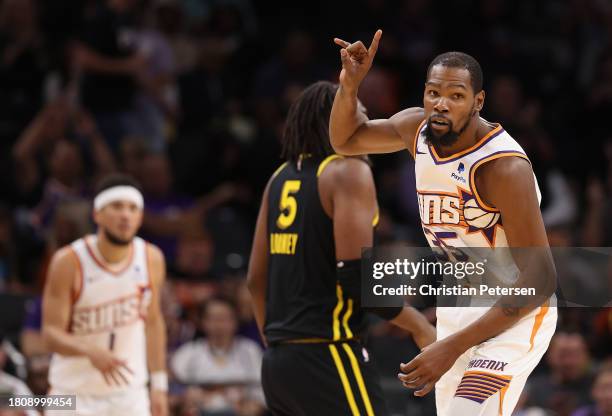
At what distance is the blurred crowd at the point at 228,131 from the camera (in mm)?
8859

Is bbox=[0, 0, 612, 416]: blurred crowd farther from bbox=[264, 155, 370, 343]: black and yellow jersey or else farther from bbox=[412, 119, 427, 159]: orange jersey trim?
bbox=[412, 119, 427, 159]: orange jersey trim

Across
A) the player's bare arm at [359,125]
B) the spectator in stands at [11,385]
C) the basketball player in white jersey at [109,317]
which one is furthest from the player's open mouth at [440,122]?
the spectator in stands at [11,385]

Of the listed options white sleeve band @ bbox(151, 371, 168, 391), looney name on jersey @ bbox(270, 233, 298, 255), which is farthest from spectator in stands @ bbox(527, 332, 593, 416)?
looney name on jersey @ bbox(270, 233, 298, 255)

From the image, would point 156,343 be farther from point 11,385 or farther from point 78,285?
point 11,385

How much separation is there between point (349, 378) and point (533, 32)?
877cm

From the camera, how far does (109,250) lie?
271 inches

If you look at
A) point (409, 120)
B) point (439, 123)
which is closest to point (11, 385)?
point (409, 120)

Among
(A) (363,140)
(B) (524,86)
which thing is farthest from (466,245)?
(B) (524,86)

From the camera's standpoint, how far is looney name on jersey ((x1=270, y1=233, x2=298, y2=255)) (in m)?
5.65

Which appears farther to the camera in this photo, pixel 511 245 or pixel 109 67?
pixel 109 67

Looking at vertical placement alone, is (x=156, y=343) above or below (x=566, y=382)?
above

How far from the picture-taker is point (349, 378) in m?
5.50

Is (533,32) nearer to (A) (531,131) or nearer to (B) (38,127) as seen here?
(A) (531,131)

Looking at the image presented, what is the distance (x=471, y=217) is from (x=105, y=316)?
109 inches
